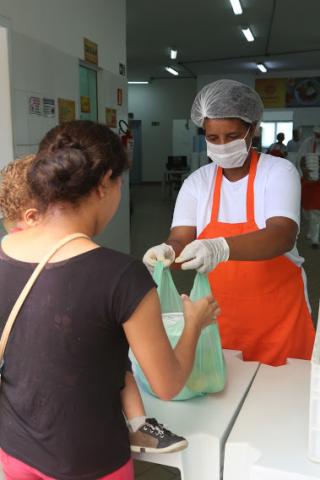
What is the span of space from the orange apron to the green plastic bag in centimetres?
33

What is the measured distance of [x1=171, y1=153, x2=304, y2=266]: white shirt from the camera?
156 centimetres

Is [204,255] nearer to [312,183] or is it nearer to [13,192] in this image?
[13,192]

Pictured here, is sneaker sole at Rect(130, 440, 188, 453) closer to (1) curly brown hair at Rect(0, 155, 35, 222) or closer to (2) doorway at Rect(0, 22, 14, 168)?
(1) curly brown hair at Rect(0, 155, 35, 222)

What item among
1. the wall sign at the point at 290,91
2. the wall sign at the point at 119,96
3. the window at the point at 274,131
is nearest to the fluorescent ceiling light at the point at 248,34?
the wall sign at the point at 119,96

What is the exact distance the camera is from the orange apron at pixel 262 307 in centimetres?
160

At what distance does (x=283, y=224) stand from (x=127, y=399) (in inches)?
31.0

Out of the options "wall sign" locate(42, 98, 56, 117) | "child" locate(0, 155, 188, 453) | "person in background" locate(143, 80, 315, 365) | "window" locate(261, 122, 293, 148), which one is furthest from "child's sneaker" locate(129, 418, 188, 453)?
"window" locate(261, 122, 293, 148)

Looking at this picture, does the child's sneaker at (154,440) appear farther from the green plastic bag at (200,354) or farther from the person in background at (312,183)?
the person in background at (312,183)

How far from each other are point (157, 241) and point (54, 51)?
3.40m

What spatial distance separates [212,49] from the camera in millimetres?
9195

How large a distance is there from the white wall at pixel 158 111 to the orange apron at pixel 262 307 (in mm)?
13075

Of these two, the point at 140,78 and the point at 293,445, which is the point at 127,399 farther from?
the point at 140,78

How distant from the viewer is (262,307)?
1.61 metres

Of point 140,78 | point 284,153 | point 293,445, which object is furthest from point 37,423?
point 140,78
